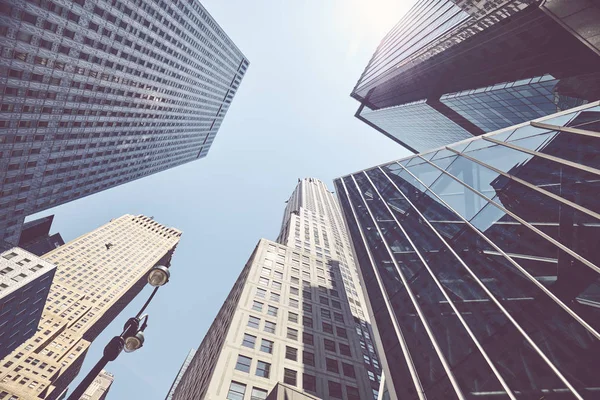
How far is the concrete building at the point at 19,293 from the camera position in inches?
2611

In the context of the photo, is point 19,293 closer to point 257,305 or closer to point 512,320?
point 257,305

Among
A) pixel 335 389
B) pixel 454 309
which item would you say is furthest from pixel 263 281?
pixel 454 309

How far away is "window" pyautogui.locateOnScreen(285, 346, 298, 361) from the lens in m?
32.4

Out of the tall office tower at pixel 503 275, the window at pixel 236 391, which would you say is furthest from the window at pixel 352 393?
the tall office tower at pixel 503 275

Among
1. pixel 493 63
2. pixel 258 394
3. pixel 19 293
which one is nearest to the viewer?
pixel 258 394

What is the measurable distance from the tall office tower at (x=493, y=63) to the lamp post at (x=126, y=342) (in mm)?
23492

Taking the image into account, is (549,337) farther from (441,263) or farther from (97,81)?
(97,81)

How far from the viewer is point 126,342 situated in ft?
25.2

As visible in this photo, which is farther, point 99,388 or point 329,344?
point 99,388

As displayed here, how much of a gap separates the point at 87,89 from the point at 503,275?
80.5 m

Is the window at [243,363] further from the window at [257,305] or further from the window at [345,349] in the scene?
the window at [345,349]

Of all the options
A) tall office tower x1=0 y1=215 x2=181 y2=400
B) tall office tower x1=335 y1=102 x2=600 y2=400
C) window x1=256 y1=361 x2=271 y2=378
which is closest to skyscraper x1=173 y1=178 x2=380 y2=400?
window x1=256 y1=361 x2=271 y2=378

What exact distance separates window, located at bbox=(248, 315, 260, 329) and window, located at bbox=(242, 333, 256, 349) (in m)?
1.72

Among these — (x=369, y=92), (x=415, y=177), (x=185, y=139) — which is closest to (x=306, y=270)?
(x=415, y=177)
